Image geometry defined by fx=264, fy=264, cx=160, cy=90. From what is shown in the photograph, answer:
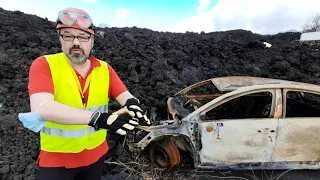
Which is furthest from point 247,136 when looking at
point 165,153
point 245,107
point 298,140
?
point 165,153

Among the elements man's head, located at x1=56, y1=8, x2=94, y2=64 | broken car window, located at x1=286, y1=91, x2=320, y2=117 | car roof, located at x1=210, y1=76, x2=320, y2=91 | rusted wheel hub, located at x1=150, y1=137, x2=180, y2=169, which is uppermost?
man's head, located at x1=56, y1=8, x2=94, y2=64

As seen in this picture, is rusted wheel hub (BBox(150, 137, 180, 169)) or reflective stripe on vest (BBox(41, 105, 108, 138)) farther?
rusted wheel hub (BBox(150, 137, 180, 169))

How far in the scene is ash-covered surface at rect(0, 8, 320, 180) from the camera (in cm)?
427

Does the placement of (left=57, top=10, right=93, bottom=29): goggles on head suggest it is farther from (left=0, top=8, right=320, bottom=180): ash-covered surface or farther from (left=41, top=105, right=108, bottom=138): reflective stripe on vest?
(left=0, top=8, right=320, bottom=180): ash-covered surface

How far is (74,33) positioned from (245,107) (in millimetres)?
3502

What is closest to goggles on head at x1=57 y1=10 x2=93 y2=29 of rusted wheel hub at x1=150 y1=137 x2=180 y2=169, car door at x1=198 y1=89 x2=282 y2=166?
car door at x1=198 y1=89 x2=282 y2=166

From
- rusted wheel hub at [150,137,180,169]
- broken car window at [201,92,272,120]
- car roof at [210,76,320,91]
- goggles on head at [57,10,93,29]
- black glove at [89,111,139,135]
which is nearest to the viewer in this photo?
black glove at [89,111,139,135]

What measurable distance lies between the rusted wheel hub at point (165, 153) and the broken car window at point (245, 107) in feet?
2.73

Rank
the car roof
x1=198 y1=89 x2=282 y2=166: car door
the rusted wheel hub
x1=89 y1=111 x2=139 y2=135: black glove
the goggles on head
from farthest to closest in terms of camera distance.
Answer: the car roof
the rusted wheel hub
x1=198 y1=89 x2=282 y2=166: car door
the goggles on head
x1=89 y1=111 x2=139 y2=135: black glove

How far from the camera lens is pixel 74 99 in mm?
1936

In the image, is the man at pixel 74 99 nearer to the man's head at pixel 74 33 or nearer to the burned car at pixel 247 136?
the man's head at pixel 74 33

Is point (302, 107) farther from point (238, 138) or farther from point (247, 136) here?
point (238, 138)

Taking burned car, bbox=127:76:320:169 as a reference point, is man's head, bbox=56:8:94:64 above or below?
above

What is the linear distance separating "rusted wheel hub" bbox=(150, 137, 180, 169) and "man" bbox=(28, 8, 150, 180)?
2003mm
